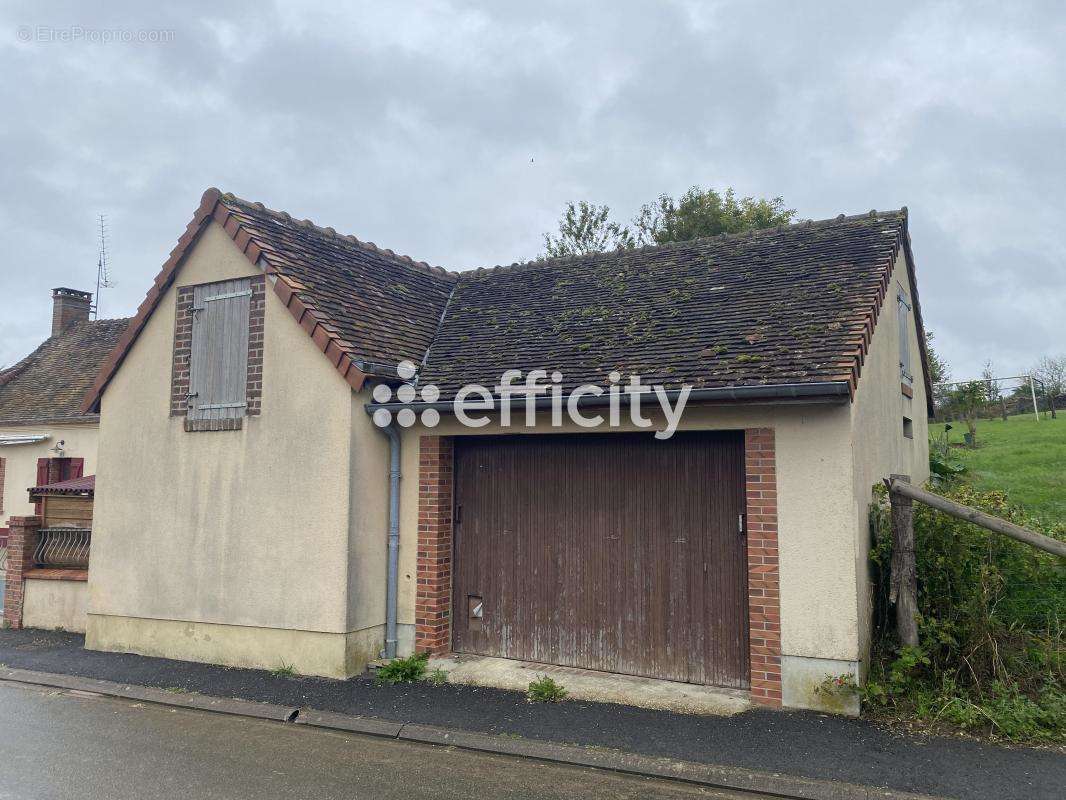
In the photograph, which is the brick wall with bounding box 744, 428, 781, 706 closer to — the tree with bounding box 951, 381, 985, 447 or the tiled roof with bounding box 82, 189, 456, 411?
the tiled roof with bounding box 82, 189, 456, 411

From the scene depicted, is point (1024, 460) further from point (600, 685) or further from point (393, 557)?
point (393, 557)

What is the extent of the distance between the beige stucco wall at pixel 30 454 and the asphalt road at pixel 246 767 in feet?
39.1

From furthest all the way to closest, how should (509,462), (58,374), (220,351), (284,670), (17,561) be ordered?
(58,374), (17,561), (220,351), (509,462), (284,670)

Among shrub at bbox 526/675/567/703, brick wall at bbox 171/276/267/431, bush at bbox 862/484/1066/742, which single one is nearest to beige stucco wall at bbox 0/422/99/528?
brick wall at bbox 171/276/267/431

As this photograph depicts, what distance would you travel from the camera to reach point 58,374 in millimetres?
19688

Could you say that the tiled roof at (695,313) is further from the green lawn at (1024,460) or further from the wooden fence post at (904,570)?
the green lawn at (1024,460)

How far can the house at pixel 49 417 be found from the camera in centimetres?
1741

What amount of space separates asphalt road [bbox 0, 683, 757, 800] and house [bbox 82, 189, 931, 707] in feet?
5.25

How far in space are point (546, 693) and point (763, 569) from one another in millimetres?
2210

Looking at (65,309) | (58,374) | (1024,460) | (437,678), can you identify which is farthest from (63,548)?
(1024,460)

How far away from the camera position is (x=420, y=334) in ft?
31.5

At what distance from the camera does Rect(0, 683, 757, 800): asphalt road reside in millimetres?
4914

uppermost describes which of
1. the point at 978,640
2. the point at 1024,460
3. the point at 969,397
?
the point at 969,397

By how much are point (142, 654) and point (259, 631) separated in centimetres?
181
